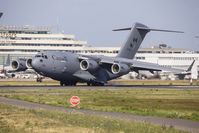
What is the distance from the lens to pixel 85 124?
26.0 m

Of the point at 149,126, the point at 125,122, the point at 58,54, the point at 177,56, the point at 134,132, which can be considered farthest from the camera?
the point at 177,56

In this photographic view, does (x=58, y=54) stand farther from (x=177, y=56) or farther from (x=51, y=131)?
(x=177, y=56)

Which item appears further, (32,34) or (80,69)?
(32,34)

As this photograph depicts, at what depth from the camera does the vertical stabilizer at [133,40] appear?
84.3 m

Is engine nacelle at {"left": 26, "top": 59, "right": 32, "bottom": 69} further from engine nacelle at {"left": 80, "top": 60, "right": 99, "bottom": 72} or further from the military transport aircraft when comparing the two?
engine nacelle at {"left": 80, "top": 60, "right": 99, "bottom": 72}

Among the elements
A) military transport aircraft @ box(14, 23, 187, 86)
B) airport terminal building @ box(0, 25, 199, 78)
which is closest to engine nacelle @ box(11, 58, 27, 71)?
military transport aircraft @ box(14, 23, 187, 86)

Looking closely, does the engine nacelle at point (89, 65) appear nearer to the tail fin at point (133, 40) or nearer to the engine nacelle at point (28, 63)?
the engine nacelle at point (28, 63)

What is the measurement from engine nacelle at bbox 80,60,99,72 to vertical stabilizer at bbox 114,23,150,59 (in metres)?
8.52

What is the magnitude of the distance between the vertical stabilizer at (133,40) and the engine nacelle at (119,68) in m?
6.97

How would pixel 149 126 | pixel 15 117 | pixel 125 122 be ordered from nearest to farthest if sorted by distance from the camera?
pixel 149 126 → pixel 125 122 → pixel 15 117

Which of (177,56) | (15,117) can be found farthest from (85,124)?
(177,56)

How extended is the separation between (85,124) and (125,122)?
7.81ft

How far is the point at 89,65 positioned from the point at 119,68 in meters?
4.37

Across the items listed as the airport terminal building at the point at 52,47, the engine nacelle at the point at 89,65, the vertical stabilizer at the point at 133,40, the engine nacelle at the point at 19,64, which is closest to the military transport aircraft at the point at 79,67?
the engine nacelle at the point at 89,65
